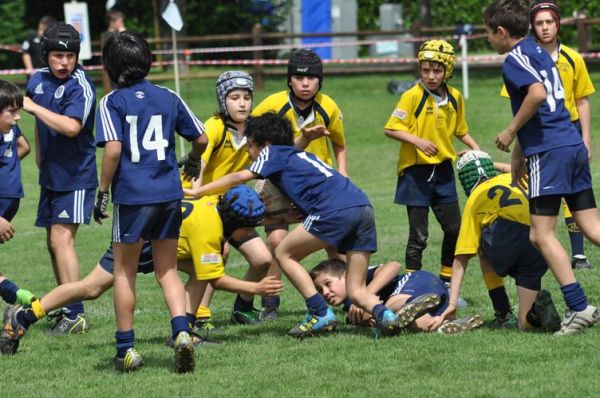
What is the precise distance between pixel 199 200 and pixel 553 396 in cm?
292

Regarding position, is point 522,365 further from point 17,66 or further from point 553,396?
point 17,66

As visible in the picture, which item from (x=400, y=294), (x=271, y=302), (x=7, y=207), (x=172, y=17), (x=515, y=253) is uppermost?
(x=172, y=17)

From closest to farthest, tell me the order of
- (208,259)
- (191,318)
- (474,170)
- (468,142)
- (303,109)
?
(208,259), (191,318), (474,170), (303,109), (468,142)

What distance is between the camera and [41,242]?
1377 cm

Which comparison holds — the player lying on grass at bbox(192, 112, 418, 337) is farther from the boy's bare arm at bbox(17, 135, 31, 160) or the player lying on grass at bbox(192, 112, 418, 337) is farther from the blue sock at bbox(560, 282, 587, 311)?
the boy's bare arm at bbox(17, 135, 31, 160)

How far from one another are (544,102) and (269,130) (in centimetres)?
177

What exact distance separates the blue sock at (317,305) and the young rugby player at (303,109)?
1054mm

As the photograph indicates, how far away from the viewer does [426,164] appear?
9562mm

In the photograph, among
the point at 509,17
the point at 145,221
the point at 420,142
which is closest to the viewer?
the point at 145,221

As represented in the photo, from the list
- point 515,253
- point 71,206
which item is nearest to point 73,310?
point 71,206

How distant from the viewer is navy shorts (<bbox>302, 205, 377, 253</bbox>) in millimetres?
7645

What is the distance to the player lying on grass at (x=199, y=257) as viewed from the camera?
24.9 ft

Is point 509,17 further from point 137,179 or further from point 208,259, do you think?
point 137,179

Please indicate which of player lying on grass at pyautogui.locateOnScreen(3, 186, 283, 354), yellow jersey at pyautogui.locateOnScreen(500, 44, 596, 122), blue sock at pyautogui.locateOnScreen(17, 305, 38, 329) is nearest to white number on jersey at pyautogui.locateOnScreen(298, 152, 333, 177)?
player lying on grass at pyautogui.locateOnScreen(3, 186, 283, 354)
